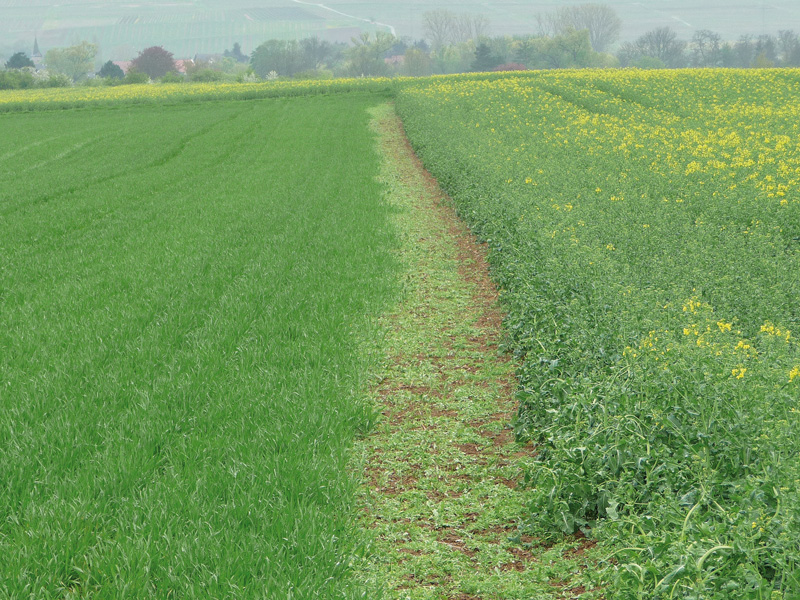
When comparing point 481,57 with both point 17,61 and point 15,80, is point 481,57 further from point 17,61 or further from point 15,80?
point 17,61

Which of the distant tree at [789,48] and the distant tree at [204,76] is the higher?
the distant tree at [789,48]

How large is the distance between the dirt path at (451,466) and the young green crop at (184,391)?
295mm

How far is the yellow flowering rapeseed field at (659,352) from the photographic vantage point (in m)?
3.38

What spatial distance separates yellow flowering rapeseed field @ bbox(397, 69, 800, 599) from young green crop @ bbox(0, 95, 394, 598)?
147 centimetres

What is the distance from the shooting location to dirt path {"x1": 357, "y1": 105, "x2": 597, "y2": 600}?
400 centimetres

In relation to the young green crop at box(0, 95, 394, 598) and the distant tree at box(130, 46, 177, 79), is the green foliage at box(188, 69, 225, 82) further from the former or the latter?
the young green crop at box(0, 95, 394, 598)

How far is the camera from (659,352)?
4848 millimetres

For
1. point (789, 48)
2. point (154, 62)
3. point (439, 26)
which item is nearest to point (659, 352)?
point (154, 62)

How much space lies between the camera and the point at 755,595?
3016mm

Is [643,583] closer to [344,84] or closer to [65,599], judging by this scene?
[65,599]

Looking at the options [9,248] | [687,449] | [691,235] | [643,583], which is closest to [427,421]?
[687,449]

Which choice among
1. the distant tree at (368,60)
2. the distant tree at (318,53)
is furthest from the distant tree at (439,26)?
the distant tree at (368,60)

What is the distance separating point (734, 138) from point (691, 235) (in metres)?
10.4

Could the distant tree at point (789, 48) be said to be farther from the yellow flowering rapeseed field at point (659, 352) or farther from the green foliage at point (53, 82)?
the yellow flowering rapeseed field at point (659, 352)
